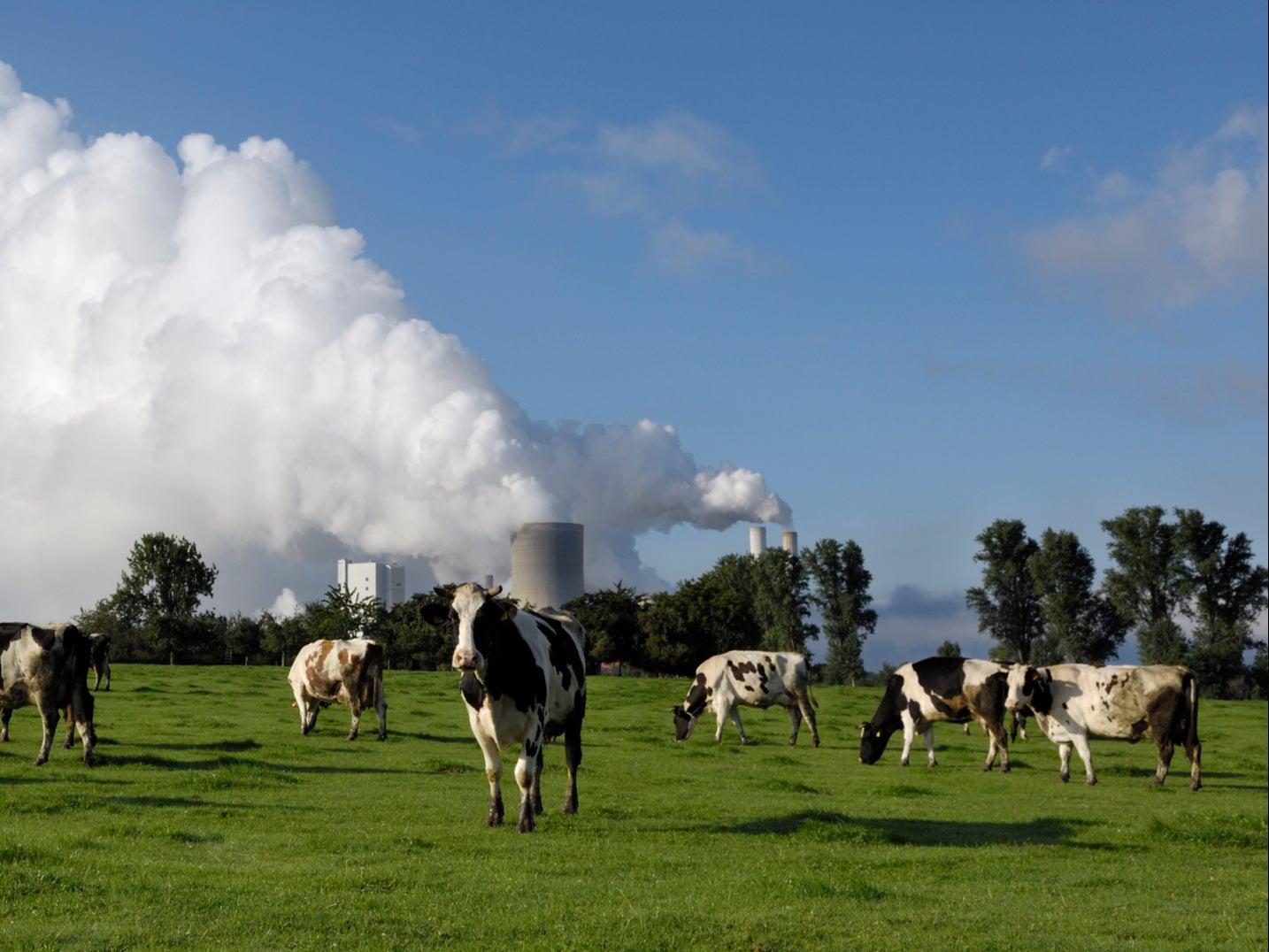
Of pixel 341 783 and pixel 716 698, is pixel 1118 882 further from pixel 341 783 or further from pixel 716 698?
pixel 716 698

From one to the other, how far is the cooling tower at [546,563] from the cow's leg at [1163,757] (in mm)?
94276

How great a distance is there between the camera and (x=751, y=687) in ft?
105

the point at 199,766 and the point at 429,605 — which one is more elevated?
the point at 429,605

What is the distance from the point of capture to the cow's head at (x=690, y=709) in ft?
103

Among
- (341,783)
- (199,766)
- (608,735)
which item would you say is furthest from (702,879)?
(608,735)

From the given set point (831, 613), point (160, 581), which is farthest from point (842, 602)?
point (160, 581)

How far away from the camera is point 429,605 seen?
14.0 m

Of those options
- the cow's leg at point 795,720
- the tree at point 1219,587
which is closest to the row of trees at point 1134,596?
the tree at point 1219,587

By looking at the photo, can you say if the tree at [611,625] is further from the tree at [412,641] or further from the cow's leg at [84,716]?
the cow's leg at [84,716]

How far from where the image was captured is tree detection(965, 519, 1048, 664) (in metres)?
95.2

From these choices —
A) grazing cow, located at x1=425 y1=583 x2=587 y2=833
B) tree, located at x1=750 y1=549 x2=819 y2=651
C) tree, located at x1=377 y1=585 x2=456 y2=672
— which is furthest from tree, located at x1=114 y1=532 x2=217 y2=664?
grazing cow, located at x1=425 y1=583 x2=587 y2=833

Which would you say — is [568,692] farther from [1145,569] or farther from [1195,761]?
[1145,569]

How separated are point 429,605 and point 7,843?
4934mm

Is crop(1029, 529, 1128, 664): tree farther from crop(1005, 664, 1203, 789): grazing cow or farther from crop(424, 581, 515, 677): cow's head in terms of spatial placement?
crop(424, 581, 515, 677): cow's head
